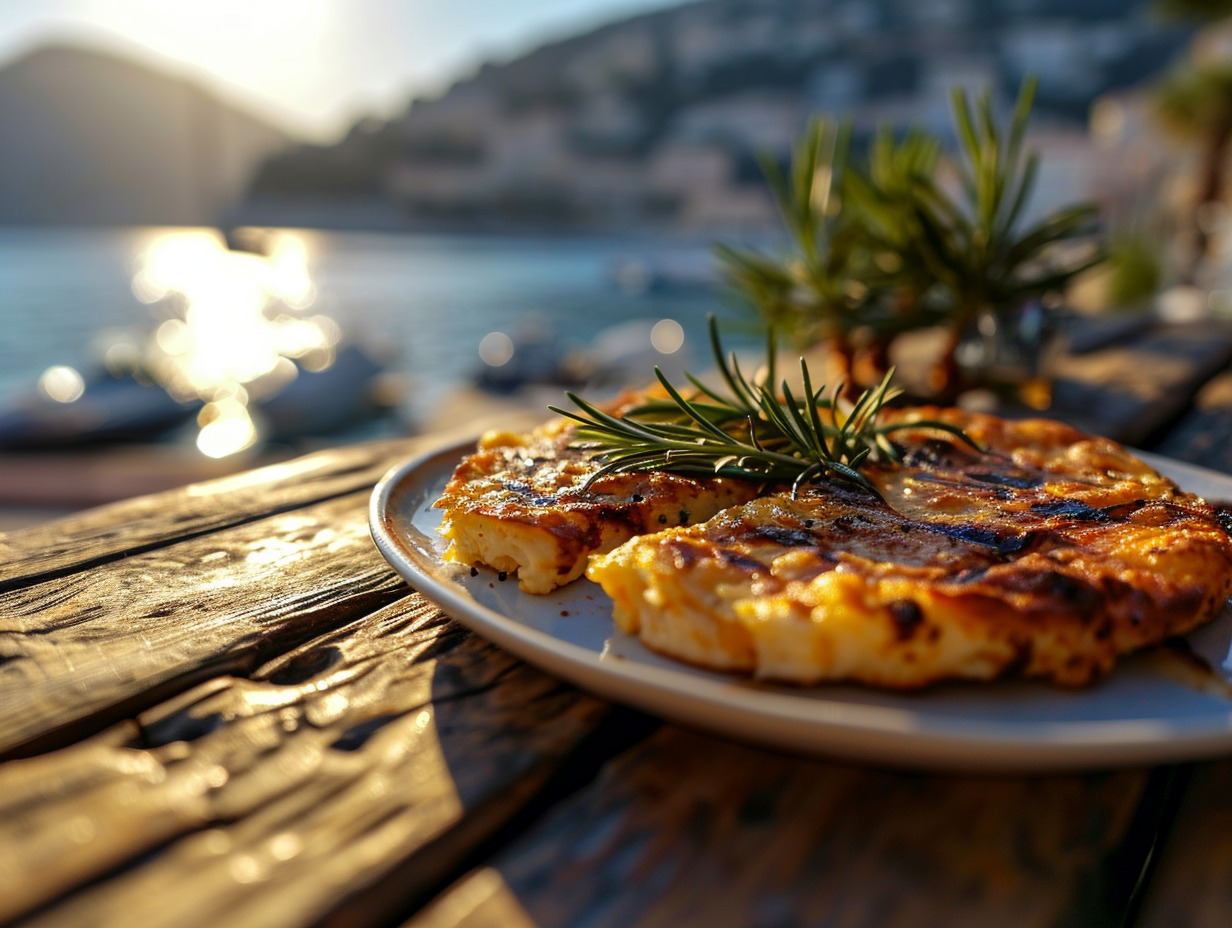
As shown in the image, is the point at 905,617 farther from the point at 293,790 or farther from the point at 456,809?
the point at 293,790

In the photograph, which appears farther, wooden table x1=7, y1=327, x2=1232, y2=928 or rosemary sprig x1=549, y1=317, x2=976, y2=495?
rosemary sprig x1=549, y1=317, x2=976, y2=495

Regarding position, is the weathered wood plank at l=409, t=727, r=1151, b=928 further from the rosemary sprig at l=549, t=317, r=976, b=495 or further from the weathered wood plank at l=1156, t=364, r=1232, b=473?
the weathered wood plank at l=1156, t=364, r=1232, b=473

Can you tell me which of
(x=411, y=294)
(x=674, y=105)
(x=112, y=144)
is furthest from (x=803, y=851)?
(x=112, y=144)

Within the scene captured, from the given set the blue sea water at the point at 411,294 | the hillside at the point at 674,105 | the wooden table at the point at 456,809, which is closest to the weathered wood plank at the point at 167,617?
the wooden table at the point at 456,809

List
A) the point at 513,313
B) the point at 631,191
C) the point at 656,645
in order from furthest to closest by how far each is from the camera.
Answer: the point at 631,191 → the point at 513,313 → the point at 656,645

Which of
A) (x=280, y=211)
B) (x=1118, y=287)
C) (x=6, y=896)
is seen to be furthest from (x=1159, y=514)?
(x=280, y=211)

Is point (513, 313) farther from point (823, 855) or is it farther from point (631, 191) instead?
point (631, 191)

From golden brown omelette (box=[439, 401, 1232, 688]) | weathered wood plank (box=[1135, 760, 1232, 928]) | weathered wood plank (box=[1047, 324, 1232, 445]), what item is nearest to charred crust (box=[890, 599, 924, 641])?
golden brown omelette (box=[439, 401, 1232, 688])
